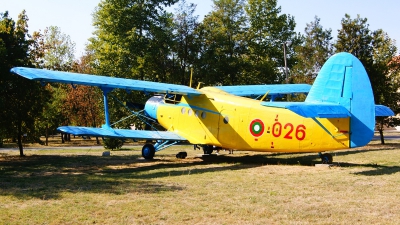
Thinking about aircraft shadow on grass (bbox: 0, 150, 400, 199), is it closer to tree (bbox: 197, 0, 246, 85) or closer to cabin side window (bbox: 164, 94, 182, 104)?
cabin side window (bbox: 164, 94, 182, 104)

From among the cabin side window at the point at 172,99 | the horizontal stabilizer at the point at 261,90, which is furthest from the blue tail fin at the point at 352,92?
the cabin side window at the point at 172,99

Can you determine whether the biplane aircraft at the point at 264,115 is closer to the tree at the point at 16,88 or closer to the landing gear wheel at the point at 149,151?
the landing gear wheel at the point at 149,151

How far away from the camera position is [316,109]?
11531 millimetres

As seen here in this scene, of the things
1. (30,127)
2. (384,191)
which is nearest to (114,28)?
(30,127)

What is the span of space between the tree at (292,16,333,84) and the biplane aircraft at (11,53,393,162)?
2266cm

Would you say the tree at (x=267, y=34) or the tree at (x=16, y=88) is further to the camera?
the tree at (x=267, y=34)

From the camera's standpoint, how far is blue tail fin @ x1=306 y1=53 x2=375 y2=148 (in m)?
12.1

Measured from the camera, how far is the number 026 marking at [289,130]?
43.9 feet

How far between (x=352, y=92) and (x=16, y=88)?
13800 millimetres

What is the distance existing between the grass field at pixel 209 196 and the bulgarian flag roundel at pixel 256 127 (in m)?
1.30

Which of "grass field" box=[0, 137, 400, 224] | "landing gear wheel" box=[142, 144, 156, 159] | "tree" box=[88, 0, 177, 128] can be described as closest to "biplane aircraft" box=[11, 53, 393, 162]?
"landing gear wheel" box=[142, 144, 156, 159]

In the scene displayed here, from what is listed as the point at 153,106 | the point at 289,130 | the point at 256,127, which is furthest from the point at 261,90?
the point at 289,130

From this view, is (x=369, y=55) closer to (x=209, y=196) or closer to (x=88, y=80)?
(x=88, y=80)

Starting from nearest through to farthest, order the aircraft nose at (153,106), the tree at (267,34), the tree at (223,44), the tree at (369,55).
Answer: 1. the aircraft nose at (153,106)
2. the tree at (369,55)
3. the tree at (223,44)
4. the tree at (267,34)
